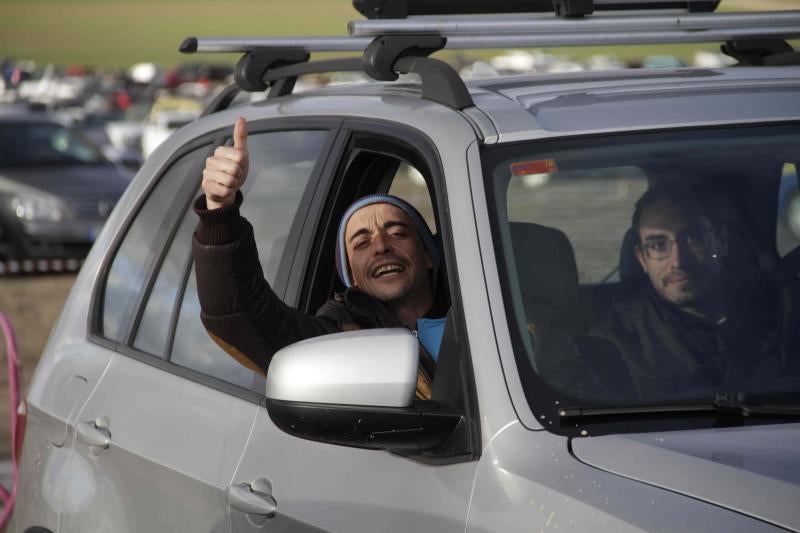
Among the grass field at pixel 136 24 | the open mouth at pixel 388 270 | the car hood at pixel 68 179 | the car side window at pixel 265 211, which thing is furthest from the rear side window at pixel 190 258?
the grass field at pixel 136 24

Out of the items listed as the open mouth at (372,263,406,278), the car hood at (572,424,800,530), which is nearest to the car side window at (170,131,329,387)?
the open mouth at (372,263,406,278)

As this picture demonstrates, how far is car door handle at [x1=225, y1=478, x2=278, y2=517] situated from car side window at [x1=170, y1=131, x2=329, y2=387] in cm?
37

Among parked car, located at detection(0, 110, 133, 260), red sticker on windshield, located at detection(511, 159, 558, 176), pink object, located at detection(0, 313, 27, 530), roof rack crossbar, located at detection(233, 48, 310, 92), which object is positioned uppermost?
red sticker on windshield, located at detection(511, 159, 558, 176)

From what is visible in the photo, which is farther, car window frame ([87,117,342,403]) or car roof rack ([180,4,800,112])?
car window frame ([87,117,342,403])

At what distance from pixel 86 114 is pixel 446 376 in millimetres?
48202

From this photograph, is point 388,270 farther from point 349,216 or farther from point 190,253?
point 190,253

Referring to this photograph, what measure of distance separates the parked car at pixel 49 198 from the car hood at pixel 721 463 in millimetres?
14508

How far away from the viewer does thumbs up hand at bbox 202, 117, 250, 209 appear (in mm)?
3367

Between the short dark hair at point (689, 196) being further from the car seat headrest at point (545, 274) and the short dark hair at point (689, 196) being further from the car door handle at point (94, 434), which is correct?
the car door handle at point (94, 434)

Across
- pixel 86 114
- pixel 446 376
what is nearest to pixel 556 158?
pixel 446 376

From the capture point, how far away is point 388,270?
377 centimetres

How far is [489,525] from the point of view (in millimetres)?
2570

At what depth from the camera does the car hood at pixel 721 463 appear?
7.74ft

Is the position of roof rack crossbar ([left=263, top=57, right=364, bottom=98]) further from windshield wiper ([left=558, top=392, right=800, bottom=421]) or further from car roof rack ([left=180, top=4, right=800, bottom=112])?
windshield wiper ([left=558, top=392, right=800, bottom=421])
